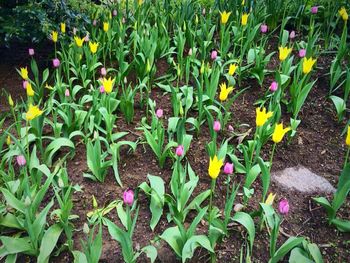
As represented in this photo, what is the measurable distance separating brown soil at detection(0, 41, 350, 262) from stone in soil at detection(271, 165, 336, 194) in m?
0.05

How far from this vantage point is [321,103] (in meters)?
3.19

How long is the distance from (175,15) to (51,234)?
2.61m

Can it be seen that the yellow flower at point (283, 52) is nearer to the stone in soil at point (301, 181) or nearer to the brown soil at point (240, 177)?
the brown soil at point (240, 177)

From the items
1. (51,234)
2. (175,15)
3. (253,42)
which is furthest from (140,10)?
(51,234)

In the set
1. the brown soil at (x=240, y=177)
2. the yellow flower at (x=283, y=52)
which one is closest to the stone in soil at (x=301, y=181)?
the brown soil at (x=240, y=177)

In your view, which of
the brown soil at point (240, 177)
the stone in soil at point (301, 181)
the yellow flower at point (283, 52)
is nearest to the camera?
the brown soil at point (240, 177)

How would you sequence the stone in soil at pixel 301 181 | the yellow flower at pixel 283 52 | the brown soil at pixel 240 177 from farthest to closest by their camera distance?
the yellow flower at pixel 283 52 < the stone in soil at pixel 301 181 < the brown soil at pixel 240 177

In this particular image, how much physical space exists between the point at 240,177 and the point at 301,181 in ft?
1.16

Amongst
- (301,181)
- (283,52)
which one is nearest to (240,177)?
(301,181)

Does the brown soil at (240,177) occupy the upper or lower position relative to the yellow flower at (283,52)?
lower

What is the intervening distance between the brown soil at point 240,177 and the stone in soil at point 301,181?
5 cm

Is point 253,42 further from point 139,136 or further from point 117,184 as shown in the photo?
point 117,184

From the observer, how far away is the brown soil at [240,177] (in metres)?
2.11

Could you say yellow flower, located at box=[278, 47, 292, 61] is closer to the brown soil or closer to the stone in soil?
the brown soil
